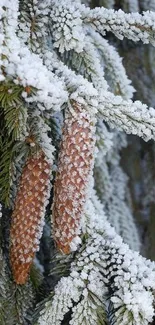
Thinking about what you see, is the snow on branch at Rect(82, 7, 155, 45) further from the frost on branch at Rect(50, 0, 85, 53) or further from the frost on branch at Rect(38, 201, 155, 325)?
the frost on branch at Rect(38, 201, 155, 325)

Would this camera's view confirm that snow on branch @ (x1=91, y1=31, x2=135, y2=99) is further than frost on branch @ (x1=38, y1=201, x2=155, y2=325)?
Yes

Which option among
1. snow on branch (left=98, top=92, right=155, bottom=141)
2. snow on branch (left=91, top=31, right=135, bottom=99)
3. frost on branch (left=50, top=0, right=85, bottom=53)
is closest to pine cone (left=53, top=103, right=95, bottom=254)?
snow on branch (left=98, top=92, right=155, bottom=141)

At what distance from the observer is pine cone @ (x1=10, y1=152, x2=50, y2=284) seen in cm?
98

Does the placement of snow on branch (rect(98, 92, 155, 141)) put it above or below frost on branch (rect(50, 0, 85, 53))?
below

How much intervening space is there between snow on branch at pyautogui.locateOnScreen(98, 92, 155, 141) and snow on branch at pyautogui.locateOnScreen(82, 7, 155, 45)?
23 cm

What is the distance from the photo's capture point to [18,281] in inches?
42.4

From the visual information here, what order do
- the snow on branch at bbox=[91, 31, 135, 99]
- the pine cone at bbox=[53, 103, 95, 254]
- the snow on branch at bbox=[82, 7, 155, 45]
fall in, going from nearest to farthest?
the pine cone at bbox=[53, 103, 95, 254]
the snow on branch at bbox=[82, 7, 155, 45]
the snow on branch at bbox=[91, 31, 135, 99]

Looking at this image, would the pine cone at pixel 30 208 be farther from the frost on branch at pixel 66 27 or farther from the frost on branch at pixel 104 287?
the frost on branch at pixel 66 27

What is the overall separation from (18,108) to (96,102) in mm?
137

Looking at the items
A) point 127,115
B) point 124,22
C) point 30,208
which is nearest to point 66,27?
point 124,22

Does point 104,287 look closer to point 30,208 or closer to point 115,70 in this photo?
point 30,208

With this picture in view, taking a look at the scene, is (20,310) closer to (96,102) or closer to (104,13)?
(96,102)

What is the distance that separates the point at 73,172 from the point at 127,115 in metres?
0.14

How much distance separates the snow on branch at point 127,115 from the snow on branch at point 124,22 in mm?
229
